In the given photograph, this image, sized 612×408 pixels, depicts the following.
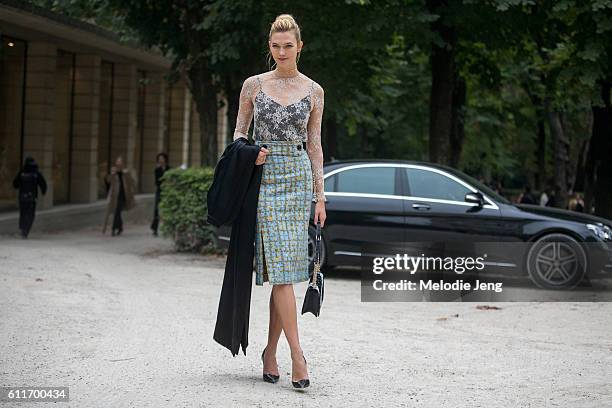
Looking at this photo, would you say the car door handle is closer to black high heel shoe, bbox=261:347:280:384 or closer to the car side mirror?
the car side mirror

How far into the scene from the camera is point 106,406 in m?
6.32

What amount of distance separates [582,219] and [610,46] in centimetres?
409

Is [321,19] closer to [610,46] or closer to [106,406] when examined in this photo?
[610,46]

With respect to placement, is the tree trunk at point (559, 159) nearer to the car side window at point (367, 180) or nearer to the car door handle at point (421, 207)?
the car side window at point (367, 180)

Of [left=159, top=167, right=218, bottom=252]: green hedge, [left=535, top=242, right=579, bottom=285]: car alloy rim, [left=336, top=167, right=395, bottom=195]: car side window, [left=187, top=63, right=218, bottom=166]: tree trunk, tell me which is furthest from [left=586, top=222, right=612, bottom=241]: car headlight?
[left=187, top=63, right=218, bottom=166]: tree trunk

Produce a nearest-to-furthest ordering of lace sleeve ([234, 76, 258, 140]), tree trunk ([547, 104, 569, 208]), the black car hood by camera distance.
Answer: lace sleeve ([234, 76, 258, 140])
the black car hood
tree trunk ([547, 104, 569, 208])

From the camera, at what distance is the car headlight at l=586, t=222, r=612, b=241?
587 inches

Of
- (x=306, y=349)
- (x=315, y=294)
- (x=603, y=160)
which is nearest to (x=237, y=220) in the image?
(x=315, y=294)

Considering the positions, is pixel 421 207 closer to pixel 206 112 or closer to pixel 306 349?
pixel 306 349

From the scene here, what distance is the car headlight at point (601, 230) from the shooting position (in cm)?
1492

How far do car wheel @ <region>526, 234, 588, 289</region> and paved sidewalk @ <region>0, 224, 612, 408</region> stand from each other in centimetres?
140

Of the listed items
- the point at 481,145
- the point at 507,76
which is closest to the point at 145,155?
the point at 481,145

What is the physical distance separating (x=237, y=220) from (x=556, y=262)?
8.72 metres

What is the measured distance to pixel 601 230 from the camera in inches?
590
